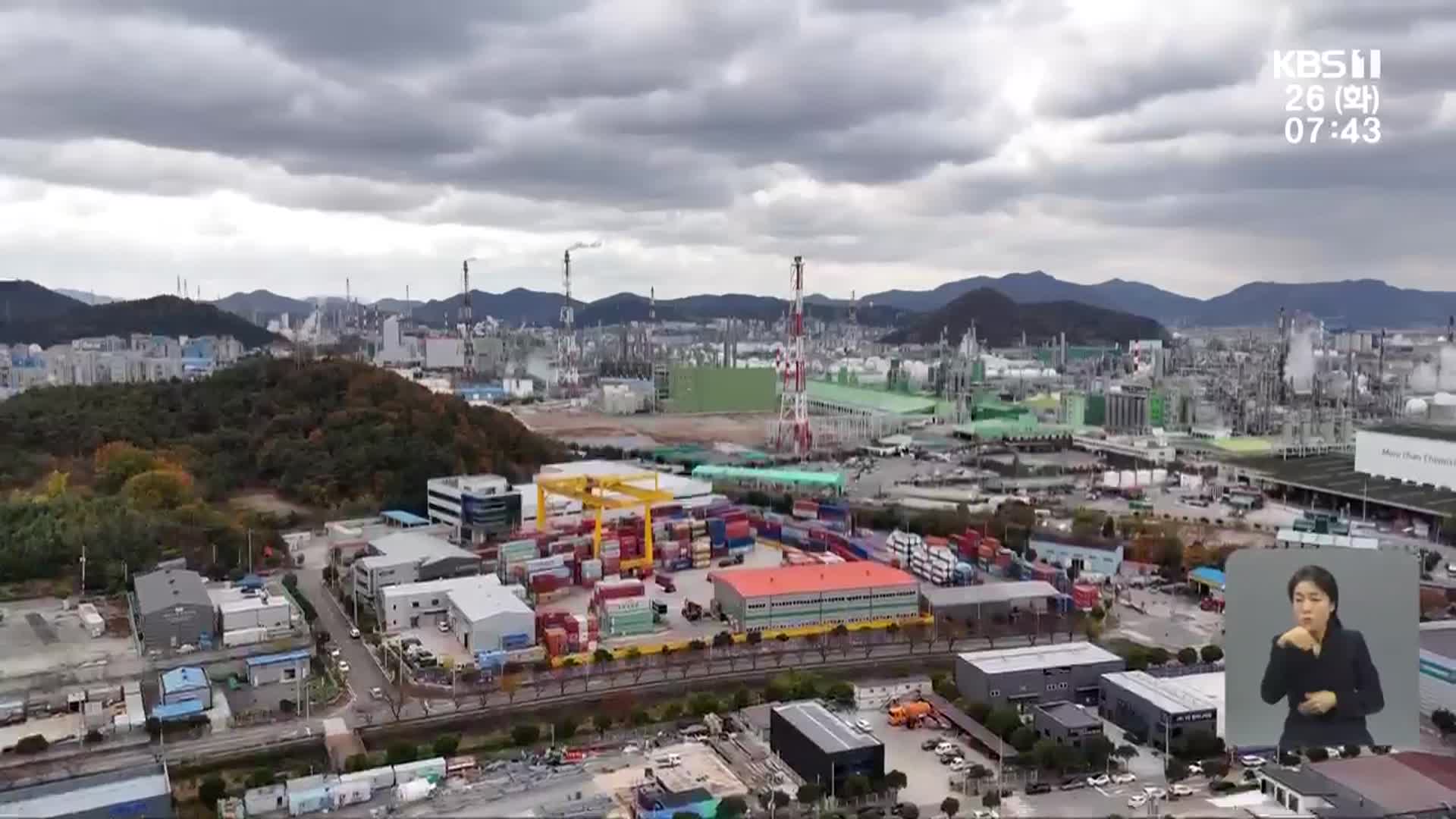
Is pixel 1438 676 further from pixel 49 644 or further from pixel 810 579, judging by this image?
pixel 49 644

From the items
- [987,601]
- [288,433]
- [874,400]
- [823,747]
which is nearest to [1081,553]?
[987,601]

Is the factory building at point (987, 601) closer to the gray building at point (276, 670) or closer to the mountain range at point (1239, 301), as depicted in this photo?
the gray building at point (276, 670)

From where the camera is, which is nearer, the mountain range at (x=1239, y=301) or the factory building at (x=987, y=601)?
the factory building at (x=987, y=601)

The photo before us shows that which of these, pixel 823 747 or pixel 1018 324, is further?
pixel 1018 324

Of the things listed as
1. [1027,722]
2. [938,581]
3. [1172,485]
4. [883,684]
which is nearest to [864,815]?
[1027,722]

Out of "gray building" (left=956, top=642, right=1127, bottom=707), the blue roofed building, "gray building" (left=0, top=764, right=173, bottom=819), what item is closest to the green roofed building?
"gray building" (left=956, top=642, right=1127, bottom=707)

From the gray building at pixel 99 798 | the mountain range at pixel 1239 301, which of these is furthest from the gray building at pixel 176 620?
the mountain range at pixel 1239 301

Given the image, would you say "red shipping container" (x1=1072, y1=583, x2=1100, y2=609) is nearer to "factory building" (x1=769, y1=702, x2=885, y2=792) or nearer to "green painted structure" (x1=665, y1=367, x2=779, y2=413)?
"factory building" (x1=769, y1=702, x2=885, y2=792)
